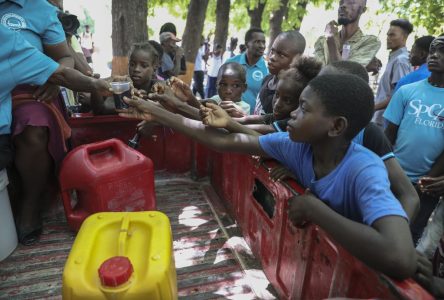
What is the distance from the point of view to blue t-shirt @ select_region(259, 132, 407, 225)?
1.26 m

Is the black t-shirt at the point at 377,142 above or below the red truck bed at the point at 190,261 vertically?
above

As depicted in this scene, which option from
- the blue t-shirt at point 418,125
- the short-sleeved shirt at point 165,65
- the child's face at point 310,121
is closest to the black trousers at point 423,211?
the blue t-shirt at point 418,125

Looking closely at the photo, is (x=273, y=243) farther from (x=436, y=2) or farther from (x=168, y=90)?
(x=436, y=2)

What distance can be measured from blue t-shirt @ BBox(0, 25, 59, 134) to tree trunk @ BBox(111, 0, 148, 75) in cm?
267

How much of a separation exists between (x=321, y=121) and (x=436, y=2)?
8333 mm

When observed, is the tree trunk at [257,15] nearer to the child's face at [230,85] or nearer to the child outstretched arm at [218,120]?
the child's face at [230,85]

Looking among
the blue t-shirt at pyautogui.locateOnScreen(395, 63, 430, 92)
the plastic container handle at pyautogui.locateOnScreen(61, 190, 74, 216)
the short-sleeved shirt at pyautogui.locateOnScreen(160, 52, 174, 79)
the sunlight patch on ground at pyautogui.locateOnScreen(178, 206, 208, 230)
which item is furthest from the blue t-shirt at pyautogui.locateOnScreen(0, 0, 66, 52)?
the blue t-shirt at pyautogui.locateOnScreen(395, 63, 430, 92)

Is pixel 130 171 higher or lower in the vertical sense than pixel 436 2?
lower

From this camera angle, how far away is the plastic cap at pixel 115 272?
129 centimetres

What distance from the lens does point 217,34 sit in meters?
9.52

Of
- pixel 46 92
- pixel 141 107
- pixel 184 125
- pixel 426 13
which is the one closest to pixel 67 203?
pixel 46 92

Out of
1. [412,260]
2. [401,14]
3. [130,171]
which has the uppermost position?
[401,14]

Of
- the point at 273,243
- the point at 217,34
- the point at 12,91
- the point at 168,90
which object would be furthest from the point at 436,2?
the point at 12,91

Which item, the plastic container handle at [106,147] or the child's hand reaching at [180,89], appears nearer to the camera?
the plastic container handle at [106,147]
